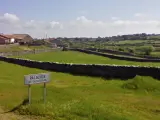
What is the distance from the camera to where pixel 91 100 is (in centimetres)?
1861

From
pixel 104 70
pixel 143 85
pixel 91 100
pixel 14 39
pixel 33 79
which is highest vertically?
pixel 33 79

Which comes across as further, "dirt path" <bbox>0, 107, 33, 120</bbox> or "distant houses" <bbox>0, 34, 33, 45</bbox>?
"distant houses" <bbox>0, 34, 33, 45</bbox>

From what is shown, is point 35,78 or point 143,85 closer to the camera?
point 35,78

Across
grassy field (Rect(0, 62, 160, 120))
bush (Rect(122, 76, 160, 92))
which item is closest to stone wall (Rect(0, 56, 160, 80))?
grassy field (Rect(0, 62, 160, 120))

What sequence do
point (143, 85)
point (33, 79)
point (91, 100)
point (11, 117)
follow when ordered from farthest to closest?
point (143, 85)
point (91, 100)
point (33, 79)
point (11, 117)

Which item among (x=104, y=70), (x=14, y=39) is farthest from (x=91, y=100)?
(x=14, y=39)

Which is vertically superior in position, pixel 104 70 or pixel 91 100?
pixel 104 70

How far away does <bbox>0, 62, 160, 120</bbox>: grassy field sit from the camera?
49.2 ft

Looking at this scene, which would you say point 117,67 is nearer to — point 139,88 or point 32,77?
point 139,88

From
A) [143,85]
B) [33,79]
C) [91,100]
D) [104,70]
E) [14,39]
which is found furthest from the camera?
[14,39]

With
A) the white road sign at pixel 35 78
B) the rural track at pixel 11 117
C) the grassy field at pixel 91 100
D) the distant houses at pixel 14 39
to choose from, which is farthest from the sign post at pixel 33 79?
the distant houses at pixel 14 39

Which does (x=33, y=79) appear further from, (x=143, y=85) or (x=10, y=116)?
(x=143, y=85)

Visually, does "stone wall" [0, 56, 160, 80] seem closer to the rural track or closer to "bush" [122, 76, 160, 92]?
"bush" [122, 76, 160, 92]

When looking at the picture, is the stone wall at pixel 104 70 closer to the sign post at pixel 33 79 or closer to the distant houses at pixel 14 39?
the sign post at pixel 33 79
